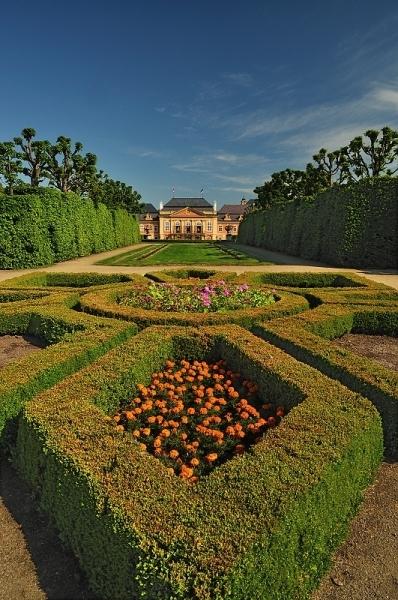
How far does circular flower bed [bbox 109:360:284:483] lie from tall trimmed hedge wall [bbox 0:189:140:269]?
18.3 meters

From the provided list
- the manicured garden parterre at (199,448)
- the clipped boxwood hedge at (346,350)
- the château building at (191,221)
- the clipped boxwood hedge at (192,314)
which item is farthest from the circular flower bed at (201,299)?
the château building at (191,221)

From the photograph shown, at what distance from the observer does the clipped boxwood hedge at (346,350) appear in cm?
460

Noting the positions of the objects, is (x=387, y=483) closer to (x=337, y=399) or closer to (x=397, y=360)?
(x=337, y=399)

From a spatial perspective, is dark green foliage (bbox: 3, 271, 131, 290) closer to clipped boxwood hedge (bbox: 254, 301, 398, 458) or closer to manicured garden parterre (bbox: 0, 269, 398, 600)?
manicured garden parterre (bbox: 0, 269, 398, 600)

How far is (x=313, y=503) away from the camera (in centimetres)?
298

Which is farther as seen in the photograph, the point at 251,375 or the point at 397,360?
the point at 397,360

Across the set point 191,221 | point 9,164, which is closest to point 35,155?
point 9,164

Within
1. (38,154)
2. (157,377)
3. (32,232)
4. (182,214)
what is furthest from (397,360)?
(182,214)

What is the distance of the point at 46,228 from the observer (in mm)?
23625

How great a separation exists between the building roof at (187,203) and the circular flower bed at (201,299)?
119 m

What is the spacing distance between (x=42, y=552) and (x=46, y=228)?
2262 cm

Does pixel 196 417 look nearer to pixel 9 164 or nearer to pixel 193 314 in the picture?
pixel 193 314

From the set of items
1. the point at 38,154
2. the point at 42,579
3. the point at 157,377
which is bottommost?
the point at 42,579

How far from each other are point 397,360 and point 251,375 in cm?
316
